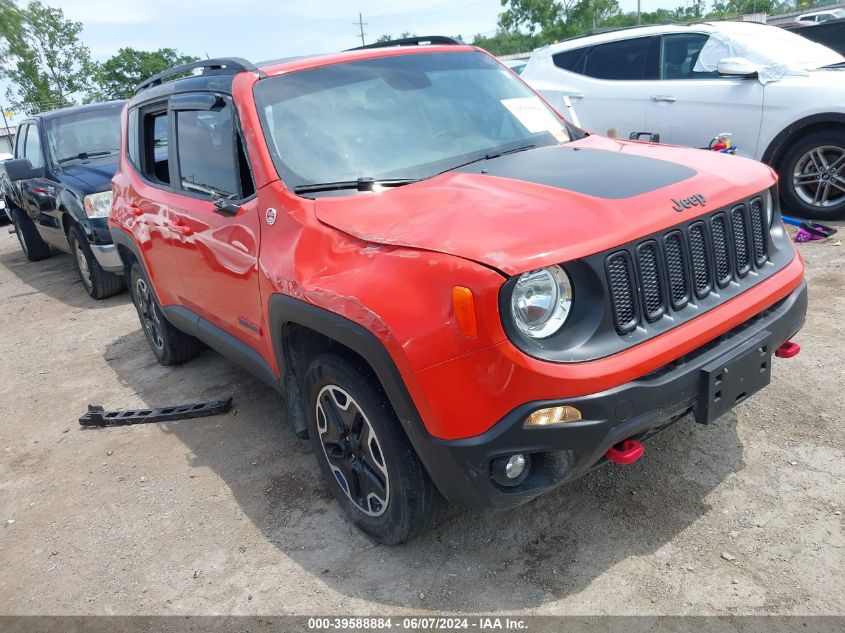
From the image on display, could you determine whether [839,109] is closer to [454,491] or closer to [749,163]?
[749,163]

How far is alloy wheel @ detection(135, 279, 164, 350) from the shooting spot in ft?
16.5

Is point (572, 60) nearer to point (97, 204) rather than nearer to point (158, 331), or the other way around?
point (97, 204)

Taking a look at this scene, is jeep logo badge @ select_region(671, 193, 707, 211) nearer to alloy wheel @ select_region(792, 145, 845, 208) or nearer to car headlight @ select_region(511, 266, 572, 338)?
car headlight @ select_region(511, 266, 572, 338)

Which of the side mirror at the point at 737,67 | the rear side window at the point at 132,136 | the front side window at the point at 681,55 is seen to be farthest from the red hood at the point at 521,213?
the front side window at the point at 681,55

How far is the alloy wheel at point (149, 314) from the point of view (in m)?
5.02

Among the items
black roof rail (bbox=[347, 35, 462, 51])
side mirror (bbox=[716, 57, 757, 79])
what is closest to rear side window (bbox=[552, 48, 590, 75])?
side mirror (bbox=[716, 57, 757, 79])

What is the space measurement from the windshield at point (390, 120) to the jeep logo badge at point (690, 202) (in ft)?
3.32

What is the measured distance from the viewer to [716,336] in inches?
95.5

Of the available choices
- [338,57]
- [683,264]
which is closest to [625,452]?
[683,264]

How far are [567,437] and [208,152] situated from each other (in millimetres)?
2433

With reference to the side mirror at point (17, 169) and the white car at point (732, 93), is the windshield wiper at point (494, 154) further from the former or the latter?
the side mirror at point (17, 169)

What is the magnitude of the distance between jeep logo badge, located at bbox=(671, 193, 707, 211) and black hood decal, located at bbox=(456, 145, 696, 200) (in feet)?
0.32

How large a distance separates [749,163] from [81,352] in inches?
211

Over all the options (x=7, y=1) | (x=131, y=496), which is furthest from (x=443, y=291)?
(x=7, y=1)
